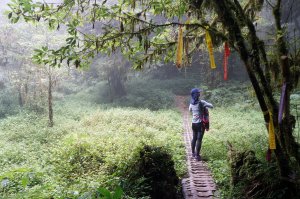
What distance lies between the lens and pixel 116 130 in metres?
12.9

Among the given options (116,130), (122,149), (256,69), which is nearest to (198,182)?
(122,149)

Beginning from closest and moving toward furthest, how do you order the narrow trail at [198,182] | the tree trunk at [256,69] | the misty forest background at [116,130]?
the tree trunk at [256,69] < the misty forest background at [116,130] < the narrow trail at [198,182]

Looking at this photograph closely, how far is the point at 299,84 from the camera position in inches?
178

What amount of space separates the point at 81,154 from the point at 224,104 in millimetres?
14394

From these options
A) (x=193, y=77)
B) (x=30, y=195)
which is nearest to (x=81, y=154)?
(x=30, y=195)

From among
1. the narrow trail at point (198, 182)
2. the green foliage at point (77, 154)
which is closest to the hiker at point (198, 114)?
the narrow trail at point (198, 182)

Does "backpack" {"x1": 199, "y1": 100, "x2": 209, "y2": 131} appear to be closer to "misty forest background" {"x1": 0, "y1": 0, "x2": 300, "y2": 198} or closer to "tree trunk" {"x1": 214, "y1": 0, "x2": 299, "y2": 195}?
"misty forest background" {"x1": 0, "y1": 0, "x2": 300, "y2": 198}

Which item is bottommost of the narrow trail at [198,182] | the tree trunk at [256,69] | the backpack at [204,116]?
the narrow trail at [198,182]

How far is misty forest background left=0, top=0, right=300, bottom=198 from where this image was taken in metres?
5.78

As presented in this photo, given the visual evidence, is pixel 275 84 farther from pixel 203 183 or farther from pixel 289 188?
pixel 203 183

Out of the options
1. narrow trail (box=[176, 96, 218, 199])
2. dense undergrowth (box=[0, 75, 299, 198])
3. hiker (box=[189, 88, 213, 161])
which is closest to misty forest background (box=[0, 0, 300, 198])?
dense undergrowth (box=[0, 75, 299, 198])

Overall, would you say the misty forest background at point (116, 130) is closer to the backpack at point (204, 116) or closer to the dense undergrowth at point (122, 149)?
the dense undergrowth at point (122, 149)

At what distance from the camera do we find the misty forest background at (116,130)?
578 cm

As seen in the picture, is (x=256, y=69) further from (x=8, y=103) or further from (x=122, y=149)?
(x=8, y=103)
